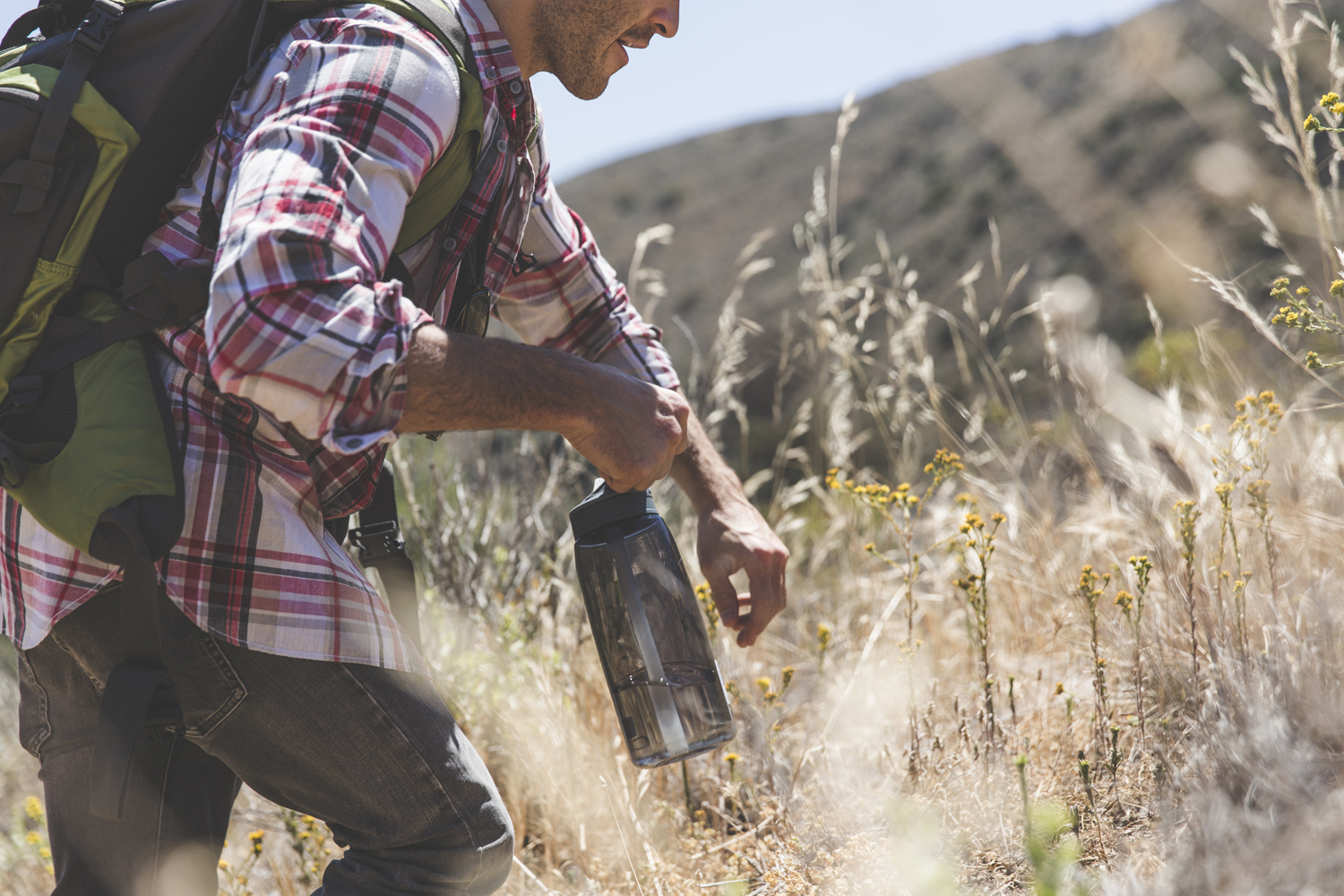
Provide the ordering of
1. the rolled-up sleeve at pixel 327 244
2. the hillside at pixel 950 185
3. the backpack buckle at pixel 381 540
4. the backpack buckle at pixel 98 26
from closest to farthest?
the rolled-up sleeve at pixel 327 244
the backpack buckle at pixel 98 26
the backpack buckle at pixel 381 540
the hillside at pixel 950 185

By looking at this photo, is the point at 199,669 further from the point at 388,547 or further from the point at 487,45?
the point at 487,45

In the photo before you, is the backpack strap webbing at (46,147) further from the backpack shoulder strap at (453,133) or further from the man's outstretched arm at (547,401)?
the man's outstretched arm at (547,401)

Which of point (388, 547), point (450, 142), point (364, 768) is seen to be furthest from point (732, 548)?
point (450, 142)

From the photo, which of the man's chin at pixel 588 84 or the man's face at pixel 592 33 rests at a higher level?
the man's face at pixel 592 33

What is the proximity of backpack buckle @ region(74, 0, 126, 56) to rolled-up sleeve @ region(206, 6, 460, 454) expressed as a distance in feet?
0.88

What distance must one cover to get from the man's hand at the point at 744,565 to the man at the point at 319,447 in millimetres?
425

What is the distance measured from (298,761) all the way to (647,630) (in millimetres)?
564

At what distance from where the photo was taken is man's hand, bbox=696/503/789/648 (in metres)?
1.81

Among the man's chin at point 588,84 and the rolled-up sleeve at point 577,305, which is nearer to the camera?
the man's chin at point 588,84

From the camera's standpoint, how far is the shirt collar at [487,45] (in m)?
1.45

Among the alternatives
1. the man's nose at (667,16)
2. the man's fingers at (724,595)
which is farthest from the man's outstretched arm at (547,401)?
the man's nose at (667,16)

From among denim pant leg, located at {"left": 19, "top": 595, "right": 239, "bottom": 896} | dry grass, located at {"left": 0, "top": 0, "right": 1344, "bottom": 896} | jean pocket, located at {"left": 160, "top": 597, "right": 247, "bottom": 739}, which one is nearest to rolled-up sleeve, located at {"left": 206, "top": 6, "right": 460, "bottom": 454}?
jean pocket, located at {"left": 160, "top": 597, "right": 247, "bottom": 739}

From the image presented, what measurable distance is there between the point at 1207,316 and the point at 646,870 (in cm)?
229

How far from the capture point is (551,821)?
7.89 ft
